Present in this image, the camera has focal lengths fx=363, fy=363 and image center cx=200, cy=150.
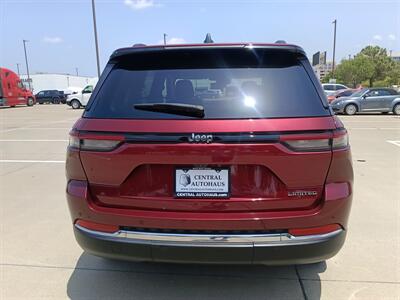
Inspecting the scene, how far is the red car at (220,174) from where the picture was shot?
2.27m

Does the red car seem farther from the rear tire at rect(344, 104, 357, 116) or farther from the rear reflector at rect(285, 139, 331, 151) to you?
the rear tire at rect(344, 104, 357, 116)

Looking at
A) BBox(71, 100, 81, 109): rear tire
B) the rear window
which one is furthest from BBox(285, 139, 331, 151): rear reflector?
BBox(71, 100, 81, 109): rear tire

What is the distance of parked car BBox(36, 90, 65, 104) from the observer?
42675mm

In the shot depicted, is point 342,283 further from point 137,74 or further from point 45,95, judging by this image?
point 45,95

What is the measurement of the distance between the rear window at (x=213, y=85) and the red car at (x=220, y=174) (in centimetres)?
1

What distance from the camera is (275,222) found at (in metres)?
2.29

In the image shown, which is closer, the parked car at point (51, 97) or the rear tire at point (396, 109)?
the rear tire at point (396, 109)

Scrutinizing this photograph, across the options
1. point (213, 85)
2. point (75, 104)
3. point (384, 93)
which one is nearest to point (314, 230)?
point (213, 85)

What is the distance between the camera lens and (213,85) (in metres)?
2.51

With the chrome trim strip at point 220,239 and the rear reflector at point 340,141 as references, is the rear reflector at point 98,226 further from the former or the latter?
the rear reflector at point 340,141

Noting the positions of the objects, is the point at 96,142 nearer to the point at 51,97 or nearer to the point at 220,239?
the point at 220,239

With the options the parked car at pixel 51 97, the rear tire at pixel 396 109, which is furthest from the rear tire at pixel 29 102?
the rear tire at pixel 396 109

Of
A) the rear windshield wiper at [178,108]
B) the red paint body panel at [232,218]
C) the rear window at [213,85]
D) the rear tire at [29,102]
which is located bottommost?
the rear tire at [29,102]

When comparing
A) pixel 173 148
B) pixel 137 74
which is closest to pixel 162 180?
pixel 173 148
